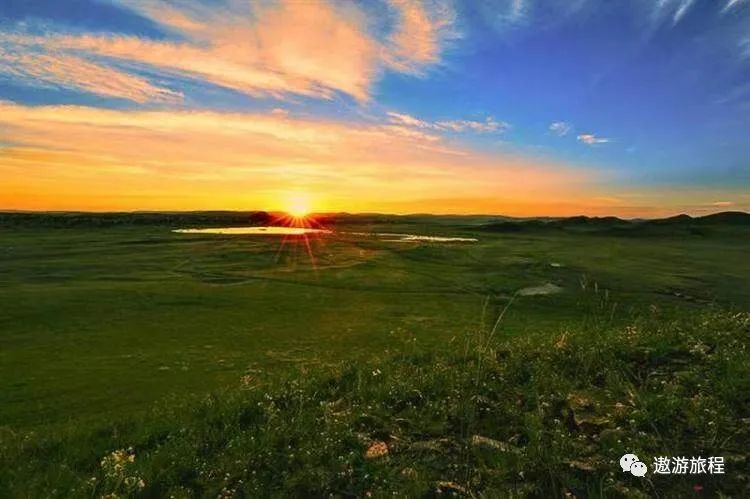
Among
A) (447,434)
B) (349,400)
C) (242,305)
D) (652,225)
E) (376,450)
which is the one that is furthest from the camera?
(652,225)

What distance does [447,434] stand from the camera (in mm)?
7414

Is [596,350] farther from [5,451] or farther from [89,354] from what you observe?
[89,354]

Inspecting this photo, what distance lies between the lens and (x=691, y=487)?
5480 mm

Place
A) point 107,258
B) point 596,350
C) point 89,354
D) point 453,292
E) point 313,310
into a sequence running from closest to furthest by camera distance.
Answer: point 596,350, point 89,354, point 313,310, point 453,292, point 107,258

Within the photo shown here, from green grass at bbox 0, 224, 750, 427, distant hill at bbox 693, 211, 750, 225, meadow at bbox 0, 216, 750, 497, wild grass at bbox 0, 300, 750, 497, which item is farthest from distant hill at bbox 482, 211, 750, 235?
wild grass at bbox 0, 300, 750, 497

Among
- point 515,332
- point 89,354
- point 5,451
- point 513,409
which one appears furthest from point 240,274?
point 513,409

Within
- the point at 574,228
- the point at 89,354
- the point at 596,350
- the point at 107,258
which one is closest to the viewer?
the point at 596,350

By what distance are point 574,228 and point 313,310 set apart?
96.0m

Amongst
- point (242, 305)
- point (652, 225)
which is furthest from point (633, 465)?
point (652, 225)

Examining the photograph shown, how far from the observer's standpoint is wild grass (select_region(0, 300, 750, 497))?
A: 20.2ft

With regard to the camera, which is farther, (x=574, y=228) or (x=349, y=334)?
(x=574, y=228)

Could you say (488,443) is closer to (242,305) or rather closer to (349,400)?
(349,400)

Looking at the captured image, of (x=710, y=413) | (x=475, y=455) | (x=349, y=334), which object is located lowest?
(x=349, y=334)

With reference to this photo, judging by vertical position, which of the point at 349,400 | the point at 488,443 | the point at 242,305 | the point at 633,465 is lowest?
the point at 242,305
